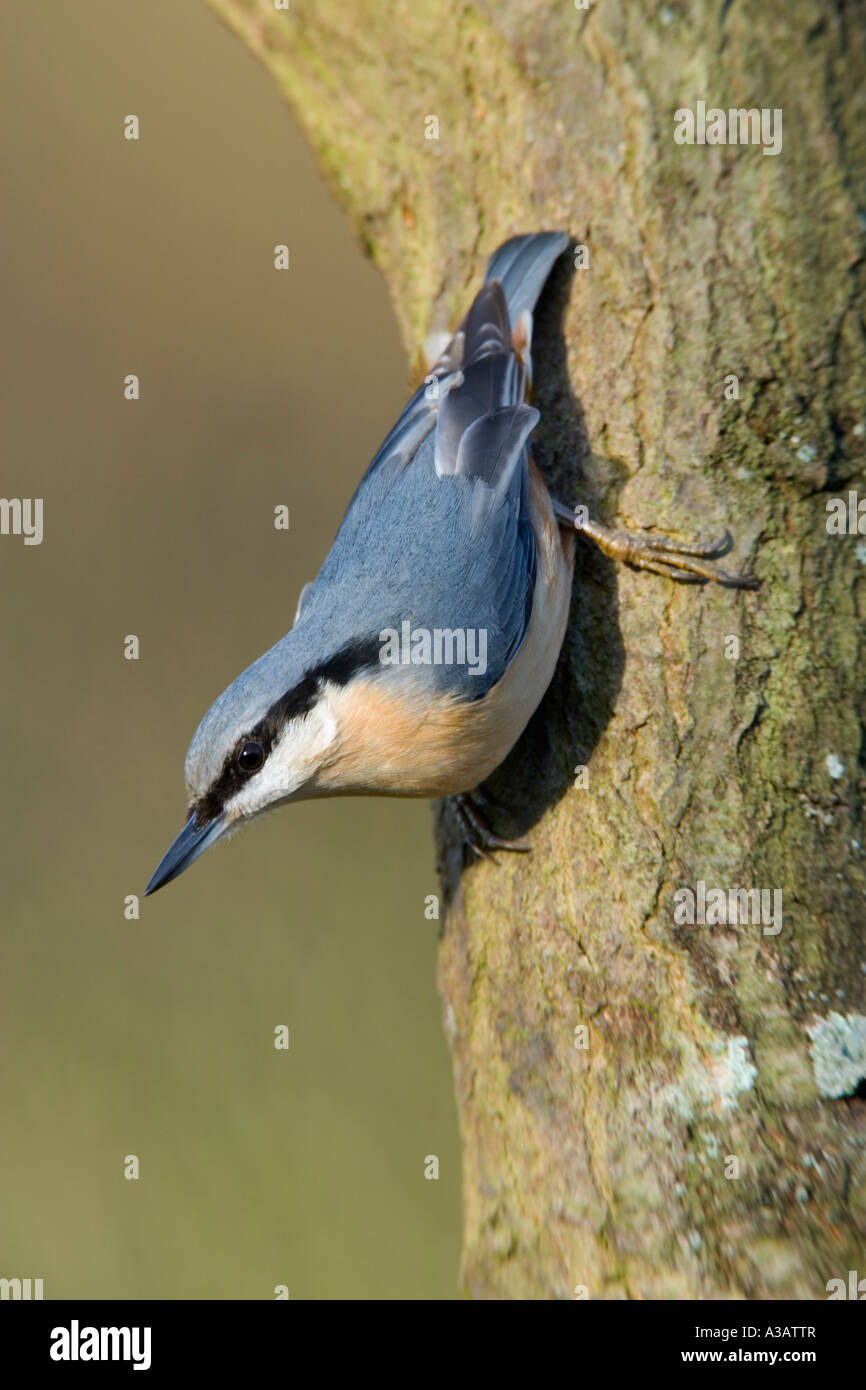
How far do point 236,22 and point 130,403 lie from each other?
1.88 metres

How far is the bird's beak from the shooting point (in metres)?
2.52

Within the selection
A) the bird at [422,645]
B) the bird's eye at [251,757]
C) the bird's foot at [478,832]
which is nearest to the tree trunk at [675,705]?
the bird's foot at [478,832]

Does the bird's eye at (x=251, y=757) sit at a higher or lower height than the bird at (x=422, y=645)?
lower

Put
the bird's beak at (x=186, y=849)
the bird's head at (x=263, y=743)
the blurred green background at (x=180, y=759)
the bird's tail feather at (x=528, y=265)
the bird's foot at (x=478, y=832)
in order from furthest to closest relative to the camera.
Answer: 1. the blurred green background at (x=180, y=759)
2. the bird's tail feather at (x=528, y=265)
3. the bird's foot at (x=478, y=832)
4. the bird's beak at (x=186, y=849)
5. the bird's head at (x=263, y=743)

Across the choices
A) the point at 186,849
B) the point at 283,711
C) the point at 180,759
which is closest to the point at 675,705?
the point at 283,711

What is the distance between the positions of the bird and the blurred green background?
185 cm

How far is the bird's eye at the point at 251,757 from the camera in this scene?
244 cm

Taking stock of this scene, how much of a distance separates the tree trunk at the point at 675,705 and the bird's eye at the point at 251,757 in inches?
26.7

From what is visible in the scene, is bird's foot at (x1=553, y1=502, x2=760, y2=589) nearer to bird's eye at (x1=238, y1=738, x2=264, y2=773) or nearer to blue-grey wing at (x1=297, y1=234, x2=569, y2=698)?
blue-grey wing at (x1=297, y1=234, x2=569, y2=698)

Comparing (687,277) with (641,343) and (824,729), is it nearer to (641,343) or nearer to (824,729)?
(641,343)

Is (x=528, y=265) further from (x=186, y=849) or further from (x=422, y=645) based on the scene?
(x=186, y=849)

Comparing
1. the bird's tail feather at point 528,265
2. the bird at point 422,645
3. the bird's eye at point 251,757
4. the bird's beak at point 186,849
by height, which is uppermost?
the bird's tail feather at point 528,265

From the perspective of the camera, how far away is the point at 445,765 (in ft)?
8.49

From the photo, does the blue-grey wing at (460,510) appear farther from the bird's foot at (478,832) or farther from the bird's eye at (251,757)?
the bird's foot at (478,832)
